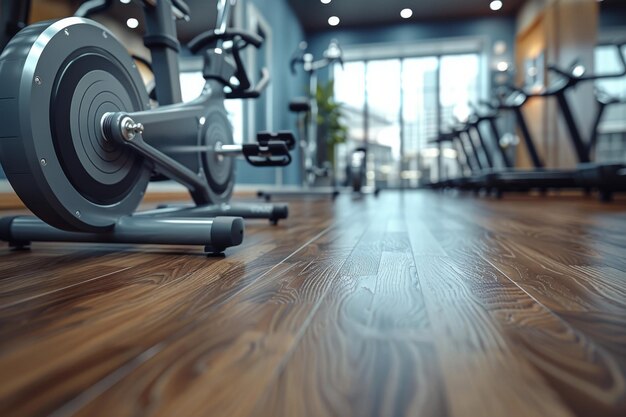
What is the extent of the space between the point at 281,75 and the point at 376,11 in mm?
1497

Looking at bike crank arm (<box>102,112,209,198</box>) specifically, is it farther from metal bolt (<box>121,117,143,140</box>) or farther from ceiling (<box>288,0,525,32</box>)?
ceiling (<box>288,0,525,32</box>)

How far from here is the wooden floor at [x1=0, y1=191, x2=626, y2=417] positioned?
1.09 ft

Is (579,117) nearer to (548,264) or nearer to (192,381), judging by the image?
(548,264)

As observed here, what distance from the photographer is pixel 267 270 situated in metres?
0.82

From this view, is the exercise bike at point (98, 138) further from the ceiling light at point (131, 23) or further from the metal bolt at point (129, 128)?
the ceiling light at point (131, 23)

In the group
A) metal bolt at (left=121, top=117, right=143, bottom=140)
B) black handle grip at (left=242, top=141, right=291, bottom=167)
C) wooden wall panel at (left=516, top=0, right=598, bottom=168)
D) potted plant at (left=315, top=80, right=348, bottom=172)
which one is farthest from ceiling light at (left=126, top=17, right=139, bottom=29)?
wooden wall panel at (left=516, top=0, right=598, bottom=168)

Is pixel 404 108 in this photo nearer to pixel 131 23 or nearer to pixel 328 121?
pixel 328 121

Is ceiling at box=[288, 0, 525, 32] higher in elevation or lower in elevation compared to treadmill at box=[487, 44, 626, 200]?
higher

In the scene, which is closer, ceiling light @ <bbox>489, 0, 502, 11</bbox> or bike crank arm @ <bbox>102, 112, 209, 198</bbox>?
bike crank arm @ <bbox>102, 112, 209, 198</bbox>

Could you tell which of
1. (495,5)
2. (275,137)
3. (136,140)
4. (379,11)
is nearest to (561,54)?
(495,5)

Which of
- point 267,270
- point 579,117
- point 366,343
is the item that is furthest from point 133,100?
point 579,117

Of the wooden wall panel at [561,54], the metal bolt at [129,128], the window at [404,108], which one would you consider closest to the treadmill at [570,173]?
the wooden wall panel at [561,54]

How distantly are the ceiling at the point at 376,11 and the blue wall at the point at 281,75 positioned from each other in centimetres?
29

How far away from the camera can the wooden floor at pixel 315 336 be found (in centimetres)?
33
